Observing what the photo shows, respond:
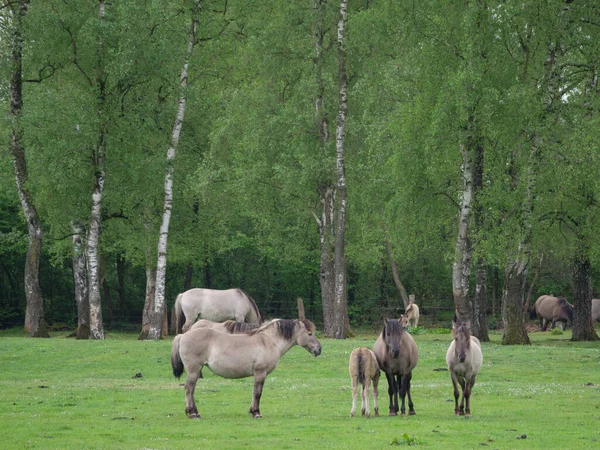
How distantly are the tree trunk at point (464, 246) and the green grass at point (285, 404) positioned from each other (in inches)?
149

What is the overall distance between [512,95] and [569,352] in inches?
370

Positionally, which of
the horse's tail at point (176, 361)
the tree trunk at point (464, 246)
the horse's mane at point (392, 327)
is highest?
the tree trunk at point (464, 246)

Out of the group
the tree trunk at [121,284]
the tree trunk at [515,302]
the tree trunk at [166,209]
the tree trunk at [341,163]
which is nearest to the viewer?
the tree trunk at [515,302]

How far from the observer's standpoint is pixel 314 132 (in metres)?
44.5

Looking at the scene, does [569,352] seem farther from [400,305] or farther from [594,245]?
[400,305]

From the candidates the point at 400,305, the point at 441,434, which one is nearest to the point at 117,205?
the point at 400,305

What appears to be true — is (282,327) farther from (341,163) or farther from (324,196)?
(324,196)

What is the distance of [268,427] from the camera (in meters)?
15.8

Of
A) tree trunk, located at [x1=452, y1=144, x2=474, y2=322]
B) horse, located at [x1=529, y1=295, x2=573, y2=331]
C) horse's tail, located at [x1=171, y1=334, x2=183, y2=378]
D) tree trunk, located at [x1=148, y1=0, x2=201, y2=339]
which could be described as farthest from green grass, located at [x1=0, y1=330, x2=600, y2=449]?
horse, located at [x1=529, y1=295, x2=573, y2=331]

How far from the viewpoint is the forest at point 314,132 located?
33.9 meters

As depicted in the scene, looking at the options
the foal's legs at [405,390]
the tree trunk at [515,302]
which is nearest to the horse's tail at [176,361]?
the foal's legs at [405,390]

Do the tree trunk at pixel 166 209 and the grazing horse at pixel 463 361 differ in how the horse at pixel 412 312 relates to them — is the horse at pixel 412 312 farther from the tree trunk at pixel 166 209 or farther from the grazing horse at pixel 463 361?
the grazing horse at pixel 463 361

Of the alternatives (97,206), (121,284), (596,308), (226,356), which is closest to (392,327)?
(226,356)

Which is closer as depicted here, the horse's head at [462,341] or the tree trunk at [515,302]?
the horse's head at [462,341]
